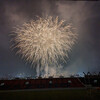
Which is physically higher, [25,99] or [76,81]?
[76,81]

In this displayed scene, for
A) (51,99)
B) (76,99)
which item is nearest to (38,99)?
(51,99)

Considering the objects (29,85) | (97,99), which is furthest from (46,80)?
(97,99)

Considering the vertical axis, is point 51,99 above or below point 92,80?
below

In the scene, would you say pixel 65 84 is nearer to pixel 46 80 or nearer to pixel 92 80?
pixel 46 80

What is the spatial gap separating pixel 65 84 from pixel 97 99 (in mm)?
20536

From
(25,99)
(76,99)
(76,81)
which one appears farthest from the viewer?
(76,81)

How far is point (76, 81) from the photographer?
44000 mm

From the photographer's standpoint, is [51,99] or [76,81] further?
[76,81]

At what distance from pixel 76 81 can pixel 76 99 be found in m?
23.4

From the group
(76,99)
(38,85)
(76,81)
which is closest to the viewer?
(76,99)

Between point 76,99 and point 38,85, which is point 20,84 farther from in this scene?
point 76,99

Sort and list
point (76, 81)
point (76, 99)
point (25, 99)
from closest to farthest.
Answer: point (76, 99), point (25, 99), point (76, 81)

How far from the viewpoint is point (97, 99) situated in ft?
70.8

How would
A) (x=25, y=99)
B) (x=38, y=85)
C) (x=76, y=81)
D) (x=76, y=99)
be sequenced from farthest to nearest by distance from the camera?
(x=76, y=81)
(x=38, y=85)
(x=25, y=99)
(x=76, y=99)
